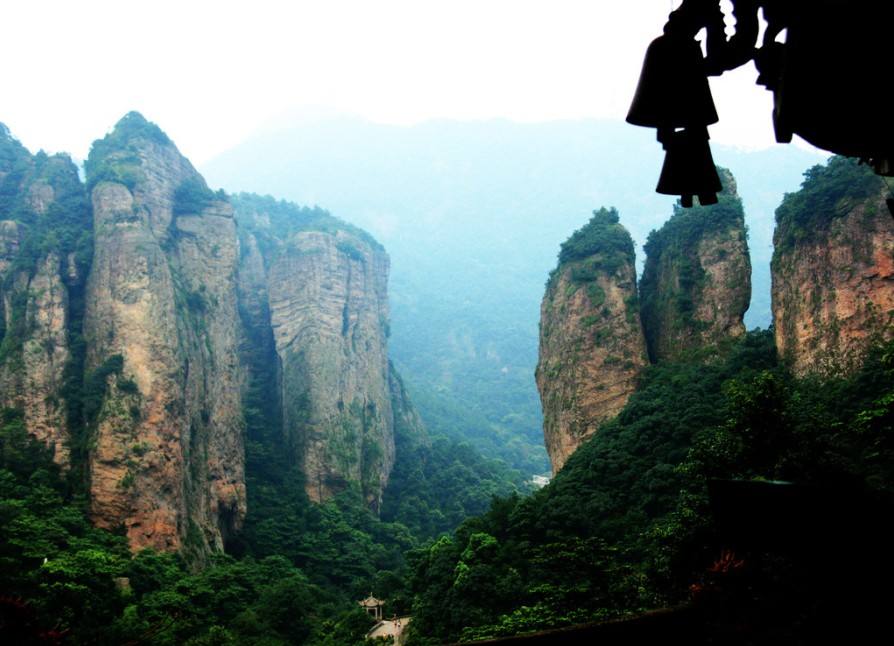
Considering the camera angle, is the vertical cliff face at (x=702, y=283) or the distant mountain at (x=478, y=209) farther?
the distant mountain at (x=478, y=209)

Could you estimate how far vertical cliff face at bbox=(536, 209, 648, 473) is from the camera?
31031mm

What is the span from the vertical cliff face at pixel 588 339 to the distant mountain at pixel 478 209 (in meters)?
39.2

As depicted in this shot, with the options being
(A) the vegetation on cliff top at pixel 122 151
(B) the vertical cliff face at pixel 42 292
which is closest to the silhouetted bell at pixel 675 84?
(B) the vertical cliff face at pixel 42 292

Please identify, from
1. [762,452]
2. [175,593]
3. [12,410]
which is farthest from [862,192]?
[12,410]

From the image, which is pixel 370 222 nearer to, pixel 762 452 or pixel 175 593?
pixel 175 593

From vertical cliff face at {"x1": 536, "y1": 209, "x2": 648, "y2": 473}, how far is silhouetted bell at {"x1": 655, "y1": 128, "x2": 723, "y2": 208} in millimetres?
27855

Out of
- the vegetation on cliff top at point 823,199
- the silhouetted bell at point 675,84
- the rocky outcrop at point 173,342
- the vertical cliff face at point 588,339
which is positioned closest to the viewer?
the silhouetted bell at point 675,84

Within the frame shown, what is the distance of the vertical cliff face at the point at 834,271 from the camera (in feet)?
71.7

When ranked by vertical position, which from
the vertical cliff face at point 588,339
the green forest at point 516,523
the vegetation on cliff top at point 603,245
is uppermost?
the vegetation on cliff top at point 603,245

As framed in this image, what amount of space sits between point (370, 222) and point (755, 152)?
75531mm

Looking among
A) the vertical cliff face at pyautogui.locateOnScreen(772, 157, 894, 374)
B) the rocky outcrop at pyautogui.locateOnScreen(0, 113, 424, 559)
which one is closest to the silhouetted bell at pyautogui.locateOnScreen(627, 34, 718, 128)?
the vertical cliff face at pyautogui.locateOnScreen(772, 157, 894, 374)

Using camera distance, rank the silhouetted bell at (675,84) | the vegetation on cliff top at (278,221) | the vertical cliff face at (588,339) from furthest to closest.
→ the vegetation on cliff top at (278,221) → the vertical cliff face at (588,339) → the silhouetted bell at (675,84)

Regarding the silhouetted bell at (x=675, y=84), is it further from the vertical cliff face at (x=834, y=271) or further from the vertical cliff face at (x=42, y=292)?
the vertical cliff face at (x=42, y=292)

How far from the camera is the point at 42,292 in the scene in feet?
110
